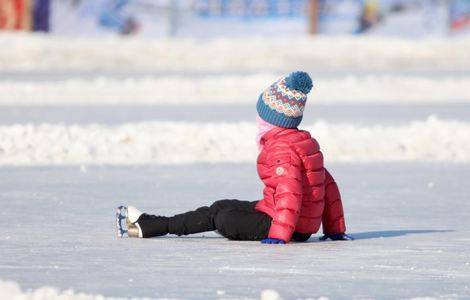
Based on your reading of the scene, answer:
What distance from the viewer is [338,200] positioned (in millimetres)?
7199

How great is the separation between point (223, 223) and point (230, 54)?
81.8ft

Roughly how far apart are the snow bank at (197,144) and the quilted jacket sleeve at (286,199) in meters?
5.69

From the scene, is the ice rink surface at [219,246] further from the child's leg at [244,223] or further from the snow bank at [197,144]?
the snow bank at [197,144]

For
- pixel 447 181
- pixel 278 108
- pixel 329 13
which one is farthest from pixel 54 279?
pixel 329 13

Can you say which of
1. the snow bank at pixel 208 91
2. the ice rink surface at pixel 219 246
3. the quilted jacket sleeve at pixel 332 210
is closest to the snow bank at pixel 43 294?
the ice rink surface at pixel 219 246

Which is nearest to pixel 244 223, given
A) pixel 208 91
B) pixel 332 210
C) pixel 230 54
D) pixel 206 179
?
pixel 332 210

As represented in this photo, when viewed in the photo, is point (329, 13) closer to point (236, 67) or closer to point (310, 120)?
point (236, 67)

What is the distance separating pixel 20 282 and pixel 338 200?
232 cm

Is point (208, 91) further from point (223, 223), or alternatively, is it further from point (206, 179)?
point (223, 223)

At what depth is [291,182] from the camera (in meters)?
6.74

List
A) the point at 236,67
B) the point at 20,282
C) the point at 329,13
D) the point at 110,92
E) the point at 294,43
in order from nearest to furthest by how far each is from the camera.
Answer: the point at 20,282 < the point at 110,92 < the point at 236,67 < the point at 294,43 < the point at 329,13

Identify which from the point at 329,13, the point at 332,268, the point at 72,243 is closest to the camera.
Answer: the point at 332,268

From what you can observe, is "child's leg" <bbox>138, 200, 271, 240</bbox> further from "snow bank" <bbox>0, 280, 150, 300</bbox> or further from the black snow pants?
"snow bank" <bbox>0, 280, 150, 300</bbox>

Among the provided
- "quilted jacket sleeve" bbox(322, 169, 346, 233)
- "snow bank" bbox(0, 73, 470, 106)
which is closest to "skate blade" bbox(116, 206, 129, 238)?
"quilted jacket sleeve" bbox(322, 169, 346, 233)
